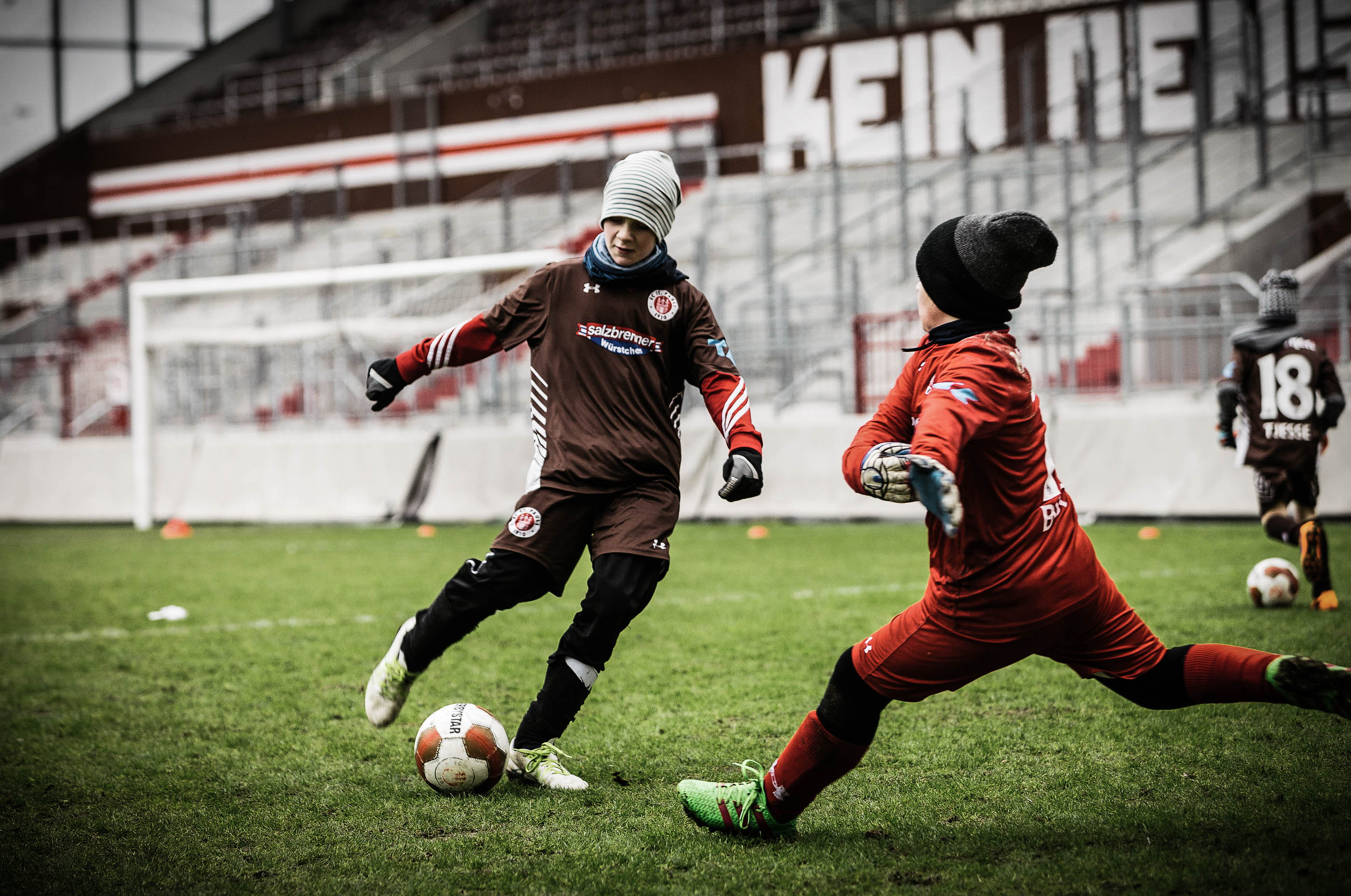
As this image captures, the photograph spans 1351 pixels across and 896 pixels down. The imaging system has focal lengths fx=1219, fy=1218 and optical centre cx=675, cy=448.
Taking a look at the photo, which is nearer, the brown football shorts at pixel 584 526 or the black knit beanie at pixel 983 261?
the black knit beanie at pixel 983 261

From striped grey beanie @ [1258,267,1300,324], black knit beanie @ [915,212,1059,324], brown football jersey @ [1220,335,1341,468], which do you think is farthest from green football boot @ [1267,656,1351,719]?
striped grey beanie @ [1258,267,1300,324]

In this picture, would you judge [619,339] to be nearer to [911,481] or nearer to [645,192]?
[645,192]

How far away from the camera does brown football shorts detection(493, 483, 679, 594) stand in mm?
3832

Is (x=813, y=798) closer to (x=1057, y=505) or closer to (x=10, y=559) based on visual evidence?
(x=1057, y=505)

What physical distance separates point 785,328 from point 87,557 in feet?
25.7

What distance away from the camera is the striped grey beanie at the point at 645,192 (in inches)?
151

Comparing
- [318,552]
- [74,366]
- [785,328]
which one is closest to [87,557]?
[318,552]

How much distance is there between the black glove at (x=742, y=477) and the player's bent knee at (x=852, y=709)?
1.91 ft

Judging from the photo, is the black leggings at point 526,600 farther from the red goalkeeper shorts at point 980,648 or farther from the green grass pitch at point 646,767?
the red goalkeeper shorts at point 980,648

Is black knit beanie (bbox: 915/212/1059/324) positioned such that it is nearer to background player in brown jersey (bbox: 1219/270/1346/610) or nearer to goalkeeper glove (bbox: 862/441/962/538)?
goalkeeper glove (bbox: 862/441/962/538)

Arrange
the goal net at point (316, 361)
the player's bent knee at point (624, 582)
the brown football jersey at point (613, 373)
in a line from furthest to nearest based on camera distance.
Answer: the goal net at point (316, 361)
the brown football jersey at point (613, 373)
the player's bent knee at point (624, 582)

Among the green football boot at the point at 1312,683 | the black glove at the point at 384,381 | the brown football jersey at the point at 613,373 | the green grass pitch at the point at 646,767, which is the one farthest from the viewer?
the black glove at the point at 384,381

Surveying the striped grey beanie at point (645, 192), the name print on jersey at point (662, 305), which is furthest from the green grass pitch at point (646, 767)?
the striped grey beanie at point (645, 192)

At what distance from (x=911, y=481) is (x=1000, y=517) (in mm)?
491
